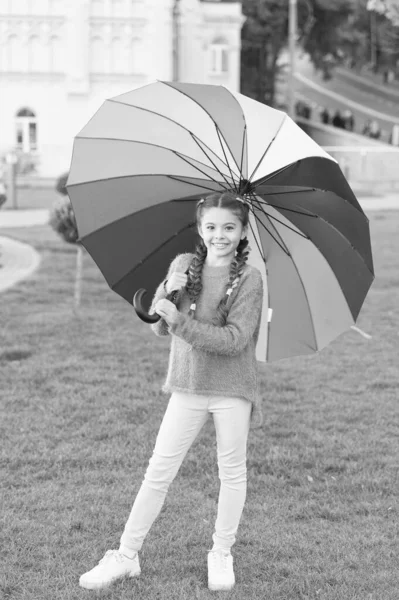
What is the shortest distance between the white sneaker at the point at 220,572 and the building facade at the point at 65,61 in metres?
39.4

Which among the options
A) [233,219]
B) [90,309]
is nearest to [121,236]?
[233,219]

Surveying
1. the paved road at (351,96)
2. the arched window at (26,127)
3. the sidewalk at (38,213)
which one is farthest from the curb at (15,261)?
the paved road at (351,96)

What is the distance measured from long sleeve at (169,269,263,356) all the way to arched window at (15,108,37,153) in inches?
1636

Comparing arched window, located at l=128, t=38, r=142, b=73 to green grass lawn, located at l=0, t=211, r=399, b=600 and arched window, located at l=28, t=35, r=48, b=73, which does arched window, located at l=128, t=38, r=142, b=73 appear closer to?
arched window, located at l=28, t=35, r=48, b=73

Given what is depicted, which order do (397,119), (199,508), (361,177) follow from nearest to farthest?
(199,508) < (361,177) < (397,119)

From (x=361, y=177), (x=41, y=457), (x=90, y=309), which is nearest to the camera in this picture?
(x=41, y=457)

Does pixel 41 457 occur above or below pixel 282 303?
below

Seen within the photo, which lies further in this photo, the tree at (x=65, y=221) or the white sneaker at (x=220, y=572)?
the tree at (x=65, y=221)

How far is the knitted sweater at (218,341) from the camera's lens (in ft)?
12.9

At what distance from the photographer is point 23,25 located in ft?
142

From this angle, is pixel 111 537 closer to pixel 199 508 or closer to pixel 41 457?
pixel 199 508

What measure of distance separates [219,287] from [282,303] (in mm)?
496

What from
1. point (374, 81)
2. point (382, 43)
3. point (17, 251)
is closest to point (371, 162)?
point (382, 43)

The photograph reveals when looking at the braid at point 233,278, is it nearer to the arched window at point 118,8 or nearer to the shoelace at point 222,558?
the shoelace at point 222,558
